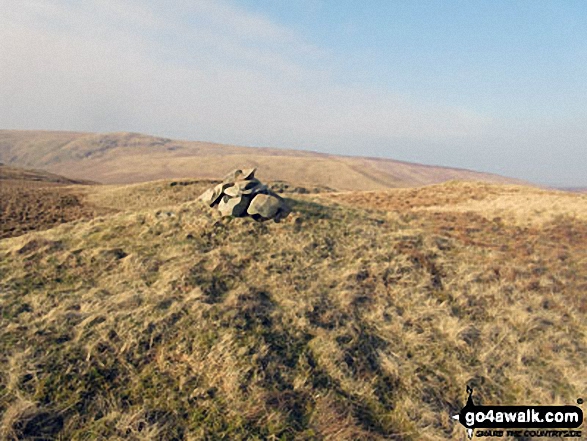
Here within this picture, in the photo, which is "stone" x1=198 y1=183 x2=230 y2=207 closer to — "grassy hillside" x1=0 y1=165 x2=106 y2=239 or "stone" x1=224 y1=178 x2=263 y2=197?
"stone" x1=224 y1=178 x2=263 y2=197

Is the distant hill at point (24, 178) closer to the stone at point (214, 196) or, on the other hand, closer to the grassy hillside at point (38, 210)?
the grassy hillside at point (38, 210)

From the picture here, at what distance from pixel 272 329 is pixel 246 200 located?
30.7 ft

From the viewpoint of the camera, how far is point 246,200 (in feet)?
57.5

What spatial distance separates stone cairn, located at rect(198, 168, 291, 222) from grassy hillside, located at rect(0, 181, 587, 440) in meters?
0.80

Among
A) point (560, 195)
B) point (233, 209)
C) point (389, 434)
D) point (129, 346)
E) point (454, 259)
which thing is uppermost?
point (560, 195)

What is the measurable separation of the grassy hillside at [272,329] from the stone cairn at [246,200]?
0.80m

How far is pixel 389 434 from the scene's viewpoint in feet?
22.2

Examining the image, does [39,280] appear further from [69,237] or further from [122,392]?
[122,392]

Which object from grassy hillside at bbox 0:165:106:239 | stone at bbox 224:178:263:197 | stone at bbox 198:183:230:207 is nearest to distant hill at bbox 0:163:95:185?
grassy hillside at bbox 0:165:106:239

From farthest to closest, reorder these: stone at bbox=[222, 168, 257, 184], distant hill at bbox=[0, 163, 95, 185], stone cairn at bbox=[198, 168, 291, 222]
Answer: distant hill at bbox=[0, 163, 95, 185]
stone at bbox=[222, 168, 257, 184]
stone cairn at bbox=[198, 168, 291, 222]

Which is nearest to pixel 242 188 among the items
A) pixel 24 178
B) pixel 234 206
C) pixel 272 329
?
pixel 234 206

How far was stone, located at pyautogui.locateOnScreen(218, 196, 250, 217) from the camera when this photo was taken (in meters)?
16.8

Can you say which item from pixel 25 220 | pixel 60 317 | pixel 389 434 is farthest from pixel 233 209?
pixel 25 220

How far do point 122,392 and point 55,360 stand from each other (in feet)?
6.53
